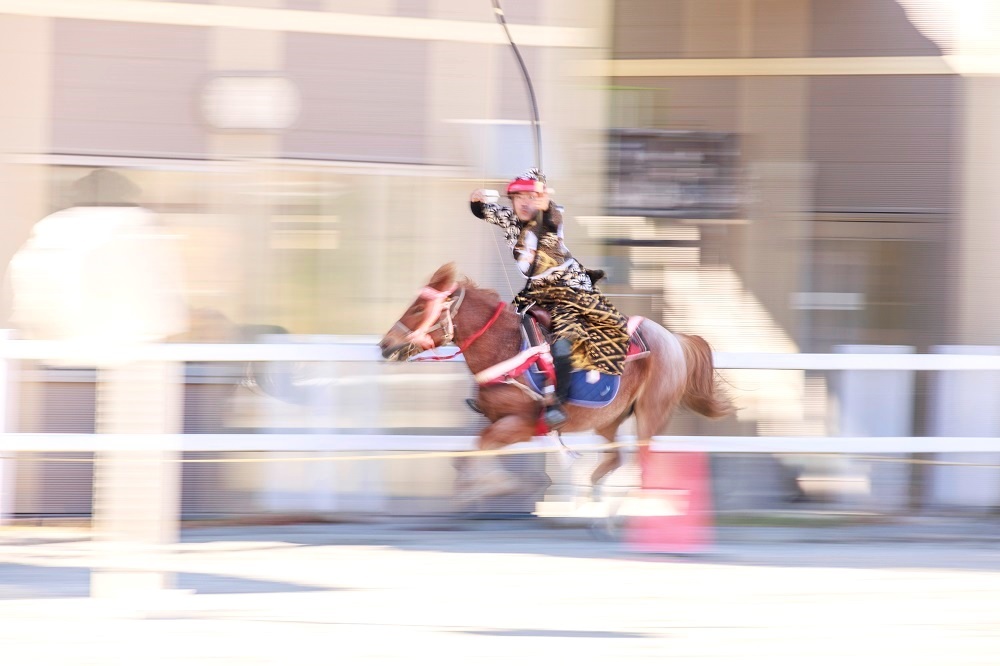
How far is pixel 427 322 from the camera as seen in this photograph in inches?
242

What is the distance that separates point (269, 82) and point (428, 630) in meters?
4.16

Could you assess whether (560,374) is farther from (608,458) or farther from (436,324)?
(608,458)

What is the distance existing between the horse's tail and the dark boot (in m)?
0.91

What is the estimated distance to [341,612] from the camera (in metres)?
5.20

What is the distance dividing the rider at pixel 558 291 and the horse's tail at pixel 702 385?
66 centimetres

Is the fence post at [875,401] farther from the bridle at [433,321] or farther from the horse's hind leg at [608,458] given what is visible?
the bridle at [433,321]

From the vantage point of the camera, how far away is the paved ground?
4.67 meters

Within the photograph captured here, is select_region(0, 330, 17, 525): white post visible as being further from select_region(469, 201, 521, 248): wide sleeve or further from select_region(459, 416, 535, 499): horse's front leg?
select_region(469, 201, 521, 248): wide sleeve

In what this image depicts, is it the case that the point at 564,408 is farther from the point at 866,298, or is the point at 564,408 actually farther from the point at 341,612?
the point at 866,298

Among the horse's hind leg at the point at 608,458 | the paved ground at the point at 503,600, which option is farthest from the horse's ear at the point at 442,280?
the paved ground at the point at 503,600

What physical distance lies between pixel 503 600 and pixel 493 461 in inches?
59.2

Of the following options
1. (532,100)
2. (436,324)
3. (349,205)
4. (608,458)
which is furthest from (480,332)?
(532,100)

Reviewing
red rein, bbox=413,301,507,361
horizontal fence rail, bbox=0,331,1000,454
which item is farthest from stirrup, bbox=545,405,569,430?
red rein, bbox=413,301,507,361

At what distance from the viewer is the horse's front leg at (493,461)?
6324 mm
